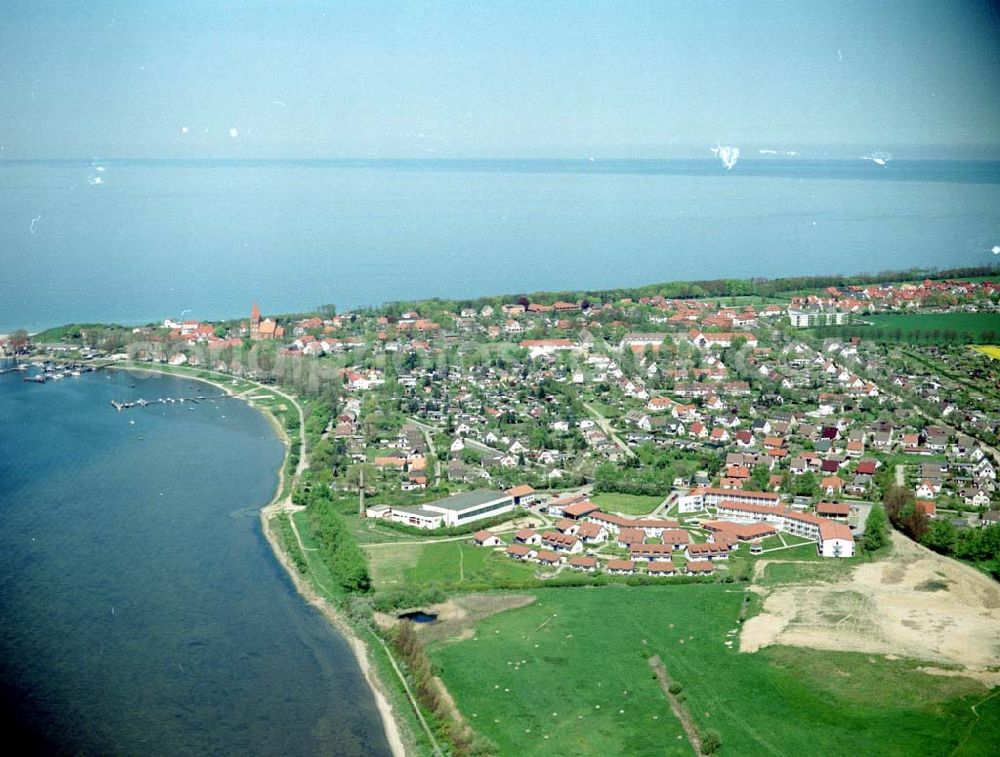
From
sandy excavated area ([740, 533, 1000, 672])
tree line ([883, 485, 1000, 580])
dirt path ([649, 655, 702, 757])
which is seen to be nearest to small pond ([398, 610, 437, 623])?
dirt path ([649, 655, 702, 757])

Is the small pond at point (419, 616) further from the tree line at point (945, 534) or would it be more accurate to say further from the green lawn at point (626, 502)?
the tree line at point (945, 534)

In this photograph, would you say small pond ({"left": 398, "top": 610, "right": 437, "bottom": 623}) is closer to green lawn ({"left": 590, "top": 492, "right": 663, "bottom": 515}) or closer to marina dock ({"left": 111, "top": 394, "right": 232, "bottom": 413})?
green lawn ({"left": 590, "top": 492, "right": 663, "bottom": 515})

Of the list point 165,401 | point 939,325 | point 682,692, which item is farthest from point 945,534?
point 165,401

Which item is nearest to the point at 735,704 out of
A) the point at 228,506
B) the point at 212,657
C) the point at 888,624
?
the point at 888,624

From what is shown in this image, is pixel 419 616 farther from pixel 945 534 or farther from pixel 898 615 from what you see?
pixel 945 534

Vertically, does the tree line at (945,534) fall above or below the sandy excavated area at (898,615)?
above

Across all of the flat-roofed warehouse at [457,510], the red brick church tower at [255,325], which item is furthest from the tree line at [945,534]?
the red brick church tower at [255,325]
